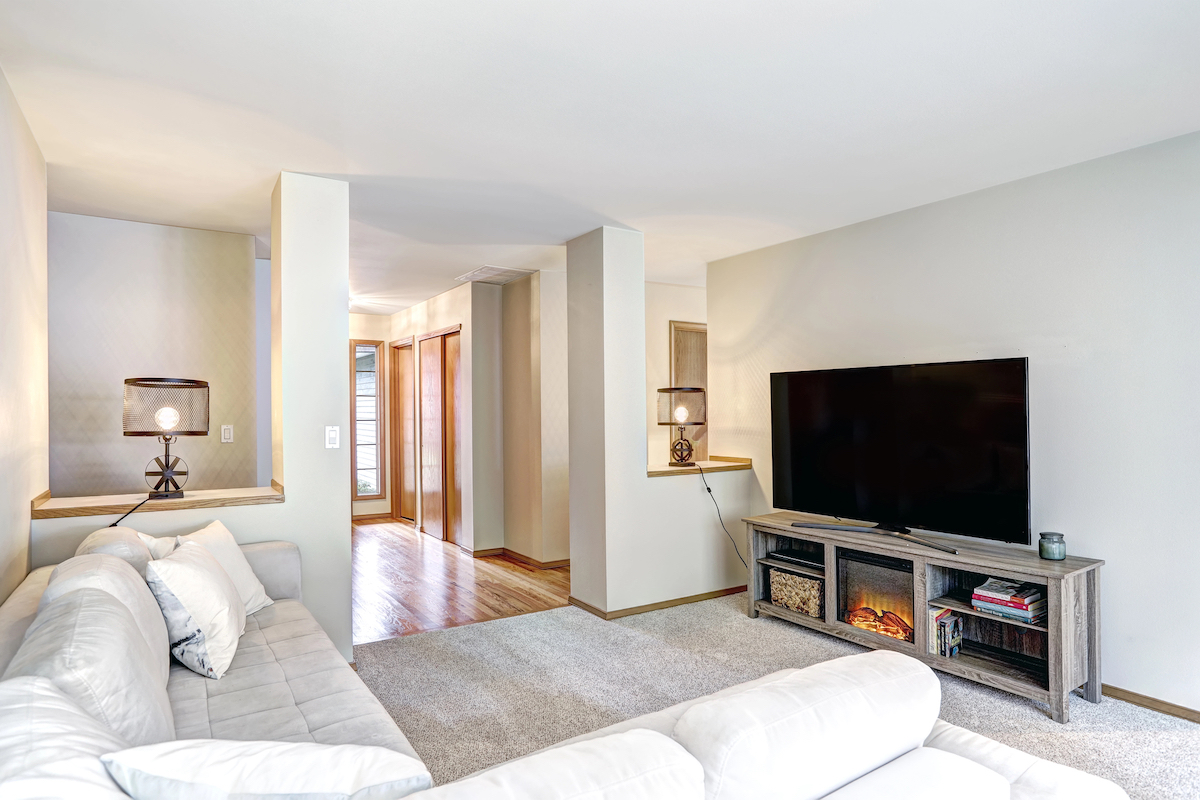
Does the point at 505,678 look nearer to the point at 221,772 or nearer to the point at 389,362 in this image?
the point at 221,772

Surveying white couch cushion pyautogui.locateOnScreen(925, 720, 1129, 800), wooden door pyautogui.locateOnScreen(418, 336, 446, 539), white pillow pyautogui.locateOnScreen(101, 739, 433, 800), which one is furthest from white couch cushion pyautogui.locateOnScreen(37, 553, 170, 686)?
wooden door pyautogui.locateOnScreen(418, 336, 446, 539)

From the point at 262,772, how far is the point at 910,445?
3305mm

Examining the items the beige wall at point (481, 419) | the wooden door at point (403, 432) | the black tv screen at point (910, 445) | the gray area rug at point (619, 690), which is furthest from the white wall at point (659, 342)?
the wooden door at point (403, 432)

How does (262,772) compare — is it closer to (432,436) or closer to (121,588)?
(121,588)

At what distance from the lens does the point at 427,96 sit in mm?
2443

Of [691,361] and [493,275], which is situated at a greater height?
[493,275]

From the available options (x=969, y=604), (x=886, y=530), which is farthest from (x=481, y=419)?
(x=969, y=604)

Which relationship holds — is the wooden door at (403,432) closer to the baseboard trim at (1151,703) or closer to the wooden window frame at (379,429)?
the wooden window frame at (379,429)

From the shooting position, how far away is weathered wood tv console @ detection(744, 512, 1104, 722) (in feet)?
9.37

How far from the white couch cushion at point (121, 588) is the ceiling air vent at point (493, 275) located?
12.1 ft

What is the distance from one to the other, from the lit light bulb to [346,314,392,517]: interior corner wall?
4.82 m

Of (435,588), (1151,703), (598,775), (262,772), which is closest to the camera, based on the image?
(598,775)

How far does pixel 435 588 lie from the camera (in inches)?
195

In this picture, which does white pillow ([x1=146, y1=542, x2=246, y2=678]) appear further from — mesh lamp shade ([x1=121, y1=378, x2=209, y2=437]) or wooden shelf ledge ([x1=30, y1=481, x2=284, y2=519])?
mesh lamp shade ([x1=121, y1=378, x2=209, y2=437])
